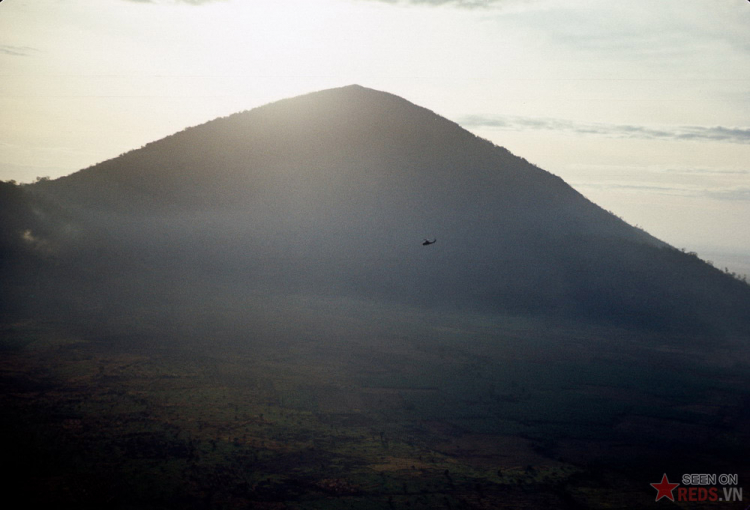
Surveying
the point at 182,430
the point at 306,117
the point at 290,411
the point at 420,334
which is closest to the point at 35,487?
the point at 182,430

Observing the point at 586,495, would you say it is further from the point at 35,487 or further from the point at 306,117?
the point at 306,117

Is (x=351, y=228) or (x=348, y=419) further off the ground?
(x=351, y=228)

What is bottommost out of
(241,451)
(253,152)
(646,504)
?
(646,504)

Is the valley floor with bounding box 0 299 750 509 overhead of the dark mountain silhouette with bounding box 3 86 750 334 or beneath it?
beneath

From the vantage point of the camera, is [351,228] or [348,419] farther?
[351,228]

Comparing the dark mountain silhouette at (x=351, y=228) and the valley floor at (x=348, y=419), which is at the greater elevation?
the dark mountain silhouette at (x=351, y=228)

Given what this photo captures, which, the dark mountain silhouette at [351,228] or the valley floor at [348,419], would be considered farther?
the dark mountain silhouette at [351,228]

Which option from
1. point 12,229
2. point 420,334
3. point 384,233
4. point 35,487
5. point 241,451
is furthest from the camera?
point 384,233

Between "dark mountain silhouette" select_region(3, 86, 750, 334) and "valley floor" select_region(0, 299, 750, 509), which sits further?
"dark mountain silhouette" select_region(3, 86, 750, 334)
